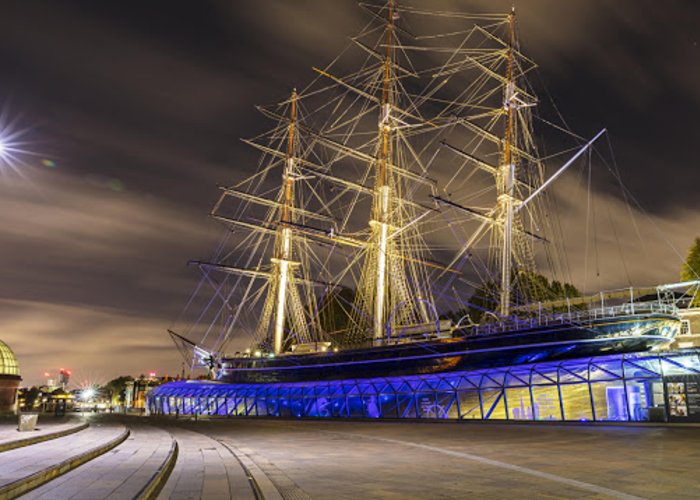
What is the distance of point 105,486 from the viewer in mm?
9391

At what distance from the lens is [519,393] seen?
113ft

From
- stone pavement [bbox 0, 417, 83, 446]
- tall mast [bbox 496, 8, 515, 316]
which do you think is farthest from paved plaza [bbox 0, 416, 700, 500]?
tall mast [bbox 496, 8, 515, 316]

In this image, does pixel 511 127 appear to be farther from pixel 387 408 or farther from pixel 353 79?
pixel 387 408

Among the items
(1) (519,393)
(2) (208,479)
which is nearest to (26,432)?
(2) (208,479)

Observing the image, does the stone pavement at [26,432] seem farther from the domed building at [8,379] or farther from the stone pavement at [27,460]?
the domed building at [8,379]

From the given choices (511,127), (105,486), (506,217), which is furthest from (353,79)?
(105,486)

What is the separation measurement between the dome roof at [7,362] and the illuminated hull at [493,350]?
41.8m

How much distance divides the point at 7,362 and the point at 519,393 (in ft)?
227

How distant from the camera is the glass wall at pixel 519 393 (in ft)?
95.2

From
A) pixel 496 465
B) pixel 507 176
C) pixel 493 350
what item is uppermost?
pixel 507 176

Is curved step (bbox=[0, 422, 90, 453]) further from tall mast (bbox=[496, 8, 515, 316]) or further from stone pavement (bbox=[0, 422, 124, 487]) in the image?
tall mast (bbox=[496, 8, 515, 316])

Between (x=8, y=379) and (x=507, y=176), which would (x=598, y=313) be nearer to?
(x=507, y=176)

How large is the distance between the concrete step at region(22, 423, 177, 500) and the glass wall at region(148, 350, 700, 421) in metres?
24.6

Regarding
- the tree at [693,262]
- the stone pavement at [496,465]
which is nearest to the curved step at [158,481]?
the stone pavement at [496,465]
